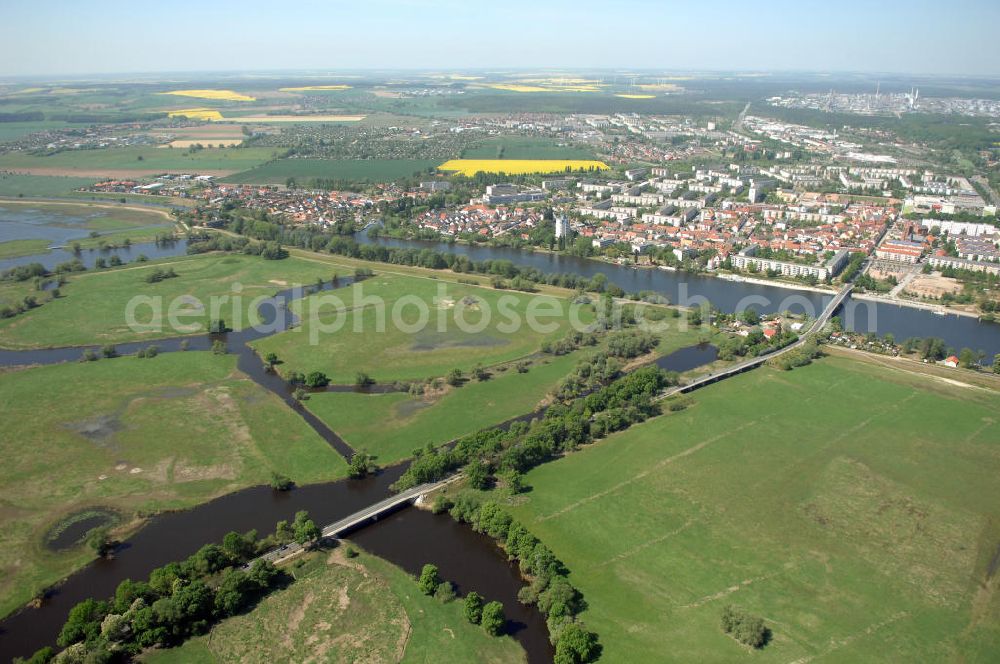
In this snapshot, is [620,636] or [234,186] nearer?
[620,636]

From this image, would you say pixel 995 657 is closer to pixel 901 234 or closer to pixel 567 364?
pixel 567 364

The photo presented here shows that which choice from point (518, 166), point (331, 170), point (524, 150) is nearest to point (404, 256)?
point (331, 170)

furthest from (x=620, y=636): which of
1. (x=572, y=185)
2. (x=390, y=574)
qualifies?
(x=572, y=185)

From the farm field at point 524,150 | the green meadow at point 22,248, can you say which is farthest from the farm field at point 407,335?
the farm field at point 524,150

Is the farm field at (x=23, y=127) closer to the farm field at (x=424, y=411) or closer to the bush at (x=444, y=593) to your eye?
the farm field at (x=424, y=411)

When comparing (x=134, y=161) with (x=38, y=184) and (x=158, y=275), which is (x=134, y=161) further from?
(x=158, y=275)

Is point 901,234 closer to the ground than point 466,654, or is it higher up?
higher up

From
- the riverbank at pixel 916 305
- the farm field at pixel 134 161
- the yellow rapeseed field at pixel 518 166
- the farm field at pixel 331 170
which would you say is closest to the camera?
the riverbank at pixel 916 305
